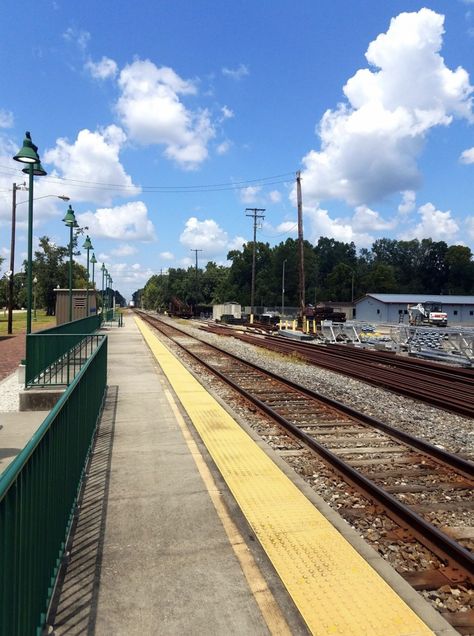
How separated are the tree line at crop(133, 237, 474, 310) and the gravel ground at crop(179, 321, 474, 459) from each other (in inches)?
2653

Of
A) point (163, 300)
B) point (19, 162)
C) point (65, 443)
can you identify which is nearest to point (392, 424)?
point (65, 443)

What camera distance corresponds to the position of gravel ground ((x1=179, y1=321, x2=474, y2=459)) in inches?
333

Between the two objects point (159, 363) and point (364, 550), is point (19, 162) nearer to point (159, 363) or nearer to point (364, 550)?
point (159, 363)

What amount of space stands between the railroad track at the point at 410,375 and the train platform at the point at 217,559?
6367mm

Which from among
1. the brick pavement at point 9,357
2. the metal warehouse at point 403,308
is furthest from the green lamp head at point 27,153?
the metal warehouse at point 403,308

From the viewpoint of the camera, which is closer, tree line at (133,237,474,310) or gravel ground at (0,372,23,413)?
gravel ground at (0,372,23,413)

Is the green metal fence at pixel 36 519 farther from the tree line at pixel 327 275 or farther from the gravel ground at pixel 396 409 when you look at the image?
the tree line at pixel 327 275

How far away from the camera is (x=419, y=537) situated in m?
4.65

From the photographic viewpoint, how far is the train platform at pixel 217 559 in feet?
10.7

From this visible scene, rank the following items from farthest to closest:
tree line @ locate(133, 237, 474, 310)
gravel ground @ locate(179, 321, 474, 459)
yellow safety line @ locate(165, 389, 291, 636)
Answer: tree line @ locate(133, 237, 474, 310) < gravel ground @ locate(179, 321, 474, 459) < yellow safety line @ locate(165, 389, 291, 636)

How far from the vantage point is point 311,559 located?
4.04m

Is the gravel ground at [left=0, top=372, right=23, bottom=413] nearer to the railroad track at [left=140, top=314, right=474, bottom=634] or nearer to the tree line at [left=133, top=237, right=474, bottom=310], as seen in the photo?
the railroad track at [left=140, top=314, right=474, bottom=634]

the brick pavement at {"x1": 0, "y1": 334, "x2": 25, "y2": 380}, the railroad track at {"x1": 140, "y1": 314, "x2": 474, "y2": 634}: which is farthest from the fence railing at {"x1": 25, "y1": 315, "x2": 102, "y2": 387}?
the railroad track at {"x1": 140, "y1": 314, "x2": 474, "y2": 634}

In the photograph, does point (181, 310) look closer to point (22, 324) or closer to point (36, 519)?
point (22, 324)
